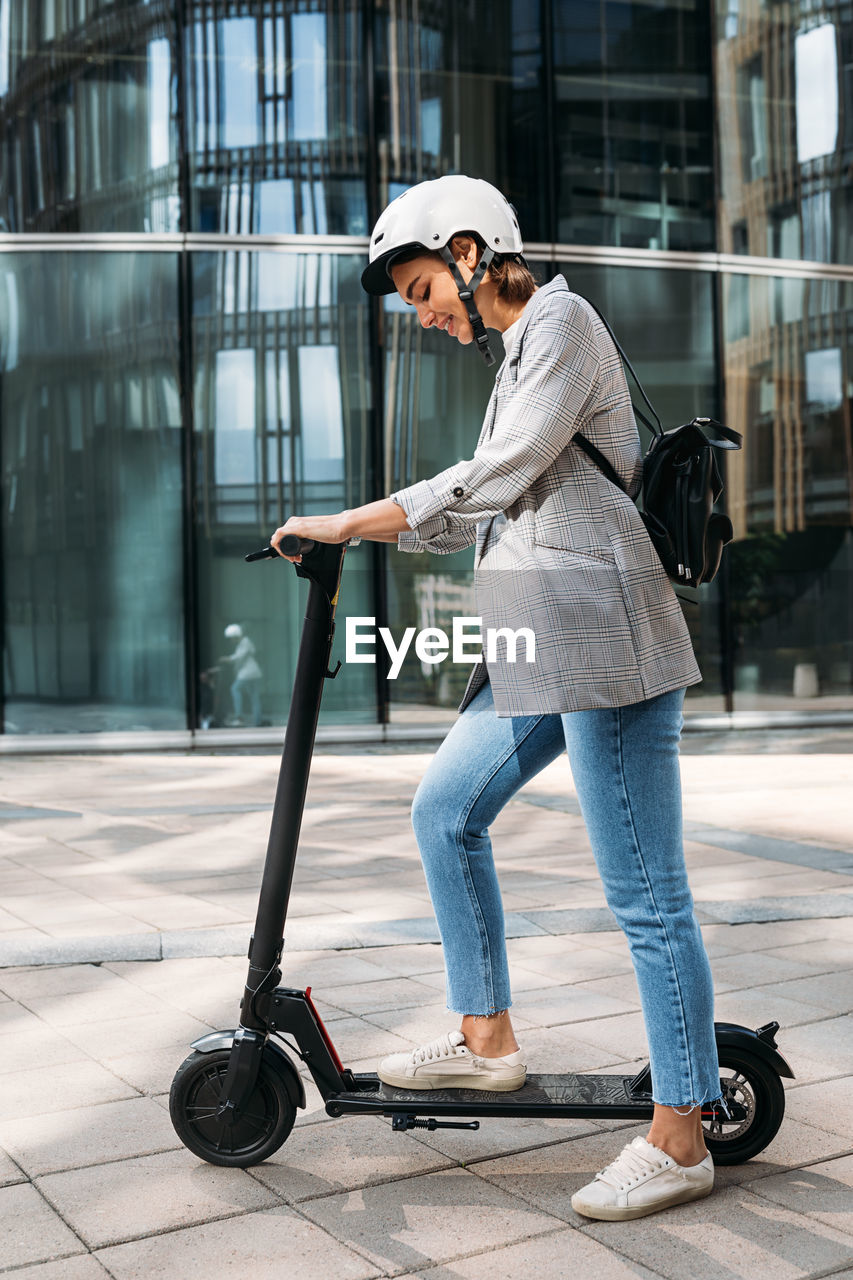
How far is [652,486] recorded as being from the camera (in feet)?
8.49

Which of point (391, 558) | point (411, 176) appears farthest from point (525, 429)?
point (411, 176)

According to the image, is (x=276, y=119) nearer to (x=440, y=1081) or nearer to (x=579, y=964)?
(x=579, y=964)

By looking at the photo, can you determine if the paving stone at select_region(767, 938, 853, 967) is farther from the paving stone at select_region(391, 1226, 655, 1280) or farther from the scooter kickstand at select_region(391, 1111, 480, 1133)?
the paving stone at select_region(391, 1226, 655, 1280)

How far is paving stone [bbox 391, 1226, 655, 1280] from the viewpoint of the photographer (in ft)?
7.73

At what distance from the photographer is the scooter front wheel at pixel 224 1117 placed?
278cm

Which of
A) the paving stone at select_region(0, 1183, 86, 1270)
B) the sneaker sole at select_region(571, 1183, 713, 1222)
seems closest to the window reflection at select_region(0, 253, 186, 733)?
the paving stone at select_region(0, 1183, 86, 1270)

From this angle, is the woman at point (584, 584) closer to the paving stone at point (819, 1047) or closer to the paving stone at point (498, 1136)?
the paving stone at point (498, 1136)

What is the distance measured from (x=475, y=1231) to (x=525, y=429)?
1.47 meters

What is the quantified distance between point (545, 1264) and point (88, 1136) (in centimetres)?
113

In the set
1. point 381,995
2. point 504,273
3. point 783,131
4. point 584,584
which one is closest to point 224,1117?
point 584,584

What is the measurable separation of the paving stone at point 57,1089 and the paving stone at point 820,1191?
59.0 inches

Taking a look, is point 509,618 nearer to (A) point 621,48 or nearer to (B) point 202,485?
(B) point 202,485

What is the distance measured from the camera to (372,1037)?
3.69 m

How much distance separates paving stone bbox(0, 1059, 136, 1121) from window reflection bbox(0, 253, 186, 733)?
370 inches
